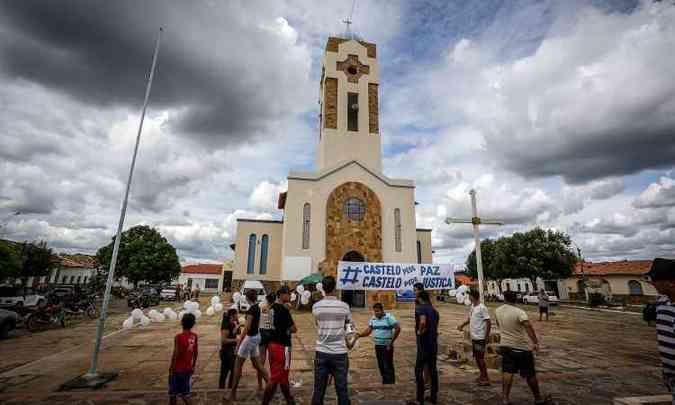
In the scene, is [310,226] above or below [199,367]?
above

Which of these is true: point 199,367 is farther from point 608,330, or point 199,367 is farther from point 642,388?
point 608,330

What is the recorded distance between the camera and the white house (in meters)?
63.0

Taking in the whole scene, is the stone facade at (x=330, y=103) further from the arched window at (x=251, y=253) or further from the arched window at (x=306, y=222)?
the arched window at (x=251, y=253)

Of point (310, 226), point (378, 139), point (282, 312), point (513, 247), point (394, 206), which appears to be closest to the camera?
point (282, 312)

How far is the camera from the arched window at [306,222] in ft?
71.2

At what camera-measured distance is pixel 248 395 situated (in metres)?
5.45

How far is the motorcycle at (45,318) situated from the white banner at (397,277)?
40.6 ft

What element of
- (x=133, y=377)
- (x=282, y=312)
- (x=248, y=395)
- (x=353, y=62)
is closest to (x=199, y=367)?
(x=133, y=377)

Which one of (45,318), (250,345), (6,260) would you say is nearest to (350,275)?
(250,345)

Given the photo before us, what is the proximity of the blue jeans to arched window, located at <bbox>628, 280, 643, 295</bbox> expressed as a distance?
45410mm

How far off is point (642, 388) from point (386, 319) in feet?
16.8

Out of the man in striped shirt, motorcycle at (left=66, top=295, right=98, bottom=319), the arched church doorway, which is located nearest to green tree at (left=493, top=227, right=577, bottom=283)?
the arched church doorway

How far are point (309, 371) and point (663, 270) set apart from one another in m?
6.36

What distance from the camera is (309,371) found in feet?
23.2
